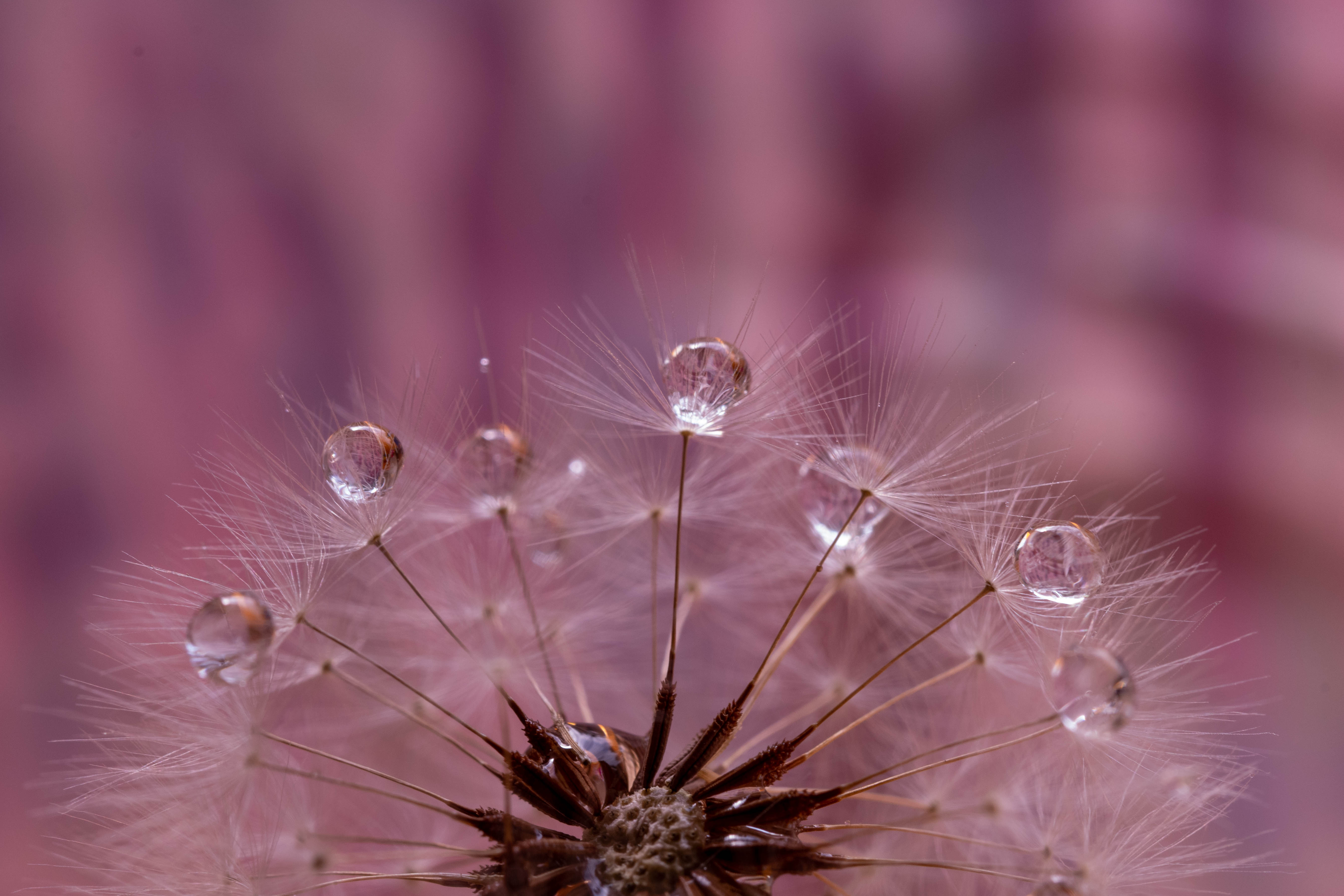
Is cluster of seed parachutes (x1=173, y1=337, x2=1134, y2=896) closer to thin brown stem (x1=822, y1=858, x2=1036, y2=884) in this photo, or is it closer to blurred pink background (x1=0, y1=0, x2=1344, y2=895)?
thin brown stem (x1=822, y1=858, x2=1036, y2=884)

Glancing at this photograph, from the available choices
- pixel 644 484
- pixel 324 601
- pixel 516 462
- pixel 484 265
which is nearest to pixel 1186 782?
pixel 644 484

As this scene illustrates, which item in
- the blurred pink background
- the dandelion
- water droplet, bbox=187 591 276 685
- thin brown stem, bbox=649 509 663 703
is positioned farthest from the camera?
the blurred pink background

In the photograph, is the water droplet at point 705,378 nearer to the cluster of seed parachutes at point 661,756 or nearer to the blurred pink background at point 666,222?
the cluster of seed parachutes at point 661,756

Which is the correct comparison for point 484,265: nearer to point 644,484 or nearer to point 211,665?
point 644,484

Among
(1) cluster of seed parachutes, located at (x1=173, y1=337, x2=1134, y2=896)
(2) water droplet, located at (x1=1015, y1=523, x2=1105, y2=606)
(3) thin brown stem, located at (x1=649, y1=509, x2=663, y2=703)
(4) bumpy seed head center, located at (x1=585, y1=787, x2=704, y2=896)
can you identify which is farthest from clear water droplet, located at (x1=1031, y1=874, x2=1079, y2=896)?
(3) thin brown stem, located at (x1=649, y1=509, x2=663, y2=703)

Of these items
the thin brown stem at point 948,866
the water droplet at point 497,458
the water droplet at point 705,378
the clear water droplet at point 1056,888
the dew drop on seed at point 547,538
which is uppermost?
the water droplet at point 497,458

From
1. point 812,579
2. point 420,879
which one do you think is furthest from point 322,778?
point 812,579

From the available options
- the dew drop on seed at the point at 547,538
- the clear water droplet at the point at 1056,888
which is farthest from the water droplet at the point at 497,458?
the clear water droplet at the point at 1056,888
